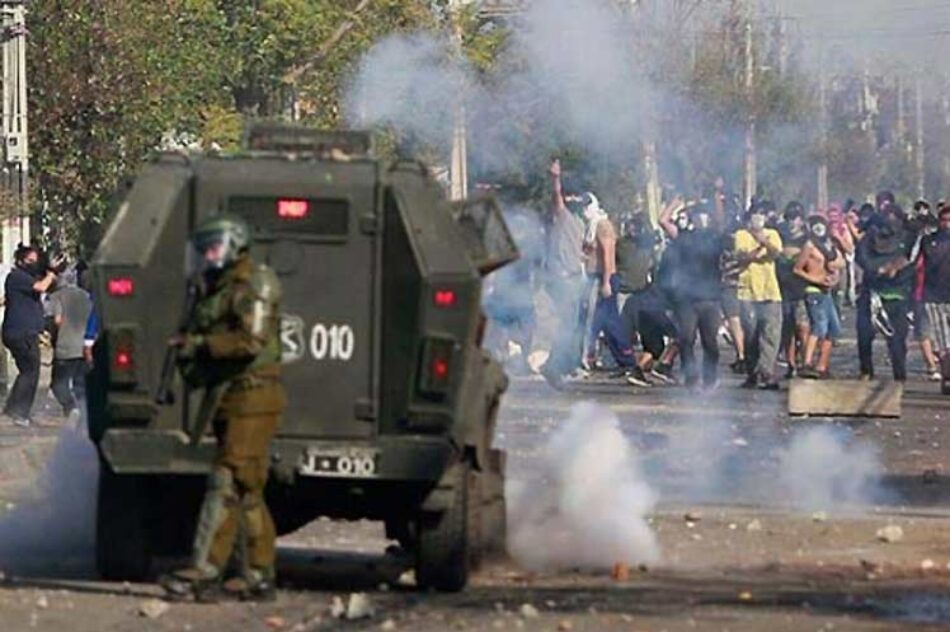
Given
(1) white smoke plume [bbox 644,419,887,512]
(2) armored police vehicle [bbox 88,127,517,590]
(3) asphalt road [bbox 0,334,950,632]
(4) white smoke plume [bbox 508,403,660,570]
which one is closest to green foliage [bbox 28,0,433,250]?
(1) white smoke plume [bbox 644,419,887,512]

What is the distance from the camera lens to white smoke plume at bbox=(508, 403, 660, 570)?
15091mm

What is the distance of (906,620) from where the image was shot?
1256cm

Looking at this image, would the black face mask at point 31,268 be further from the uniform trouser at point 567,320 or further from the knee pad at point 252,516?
the knee pad at point 252,516

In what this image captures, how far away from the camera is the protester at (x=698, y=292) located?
3069 centimetres

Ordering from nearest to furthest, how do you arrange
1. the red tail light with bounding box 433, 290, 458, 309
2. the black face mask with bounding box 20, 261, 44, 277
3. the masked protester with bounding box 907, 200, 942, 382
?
the red tail light with bounding box 433, 290, 458, 309, the black face mask with bounding box 20, 261, 44, 277, the masked protester with bounding box 907, 200, 942, 382

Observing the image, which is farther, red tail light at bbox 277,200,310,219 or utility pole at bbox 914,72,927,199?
utility pole at bbox 914,72,927,199

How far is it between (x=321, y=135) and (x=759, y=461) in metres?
7.79

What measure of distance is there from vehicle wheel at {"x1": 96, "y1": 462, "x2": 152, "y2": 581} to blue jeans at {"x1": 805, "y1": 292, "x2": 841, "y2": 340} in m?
18.0

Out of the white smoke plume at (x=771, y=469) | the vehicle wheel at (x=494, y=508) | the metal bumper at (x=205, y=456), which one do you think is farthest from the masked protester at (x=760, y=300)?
the metal bumper at (x=205, y=456)

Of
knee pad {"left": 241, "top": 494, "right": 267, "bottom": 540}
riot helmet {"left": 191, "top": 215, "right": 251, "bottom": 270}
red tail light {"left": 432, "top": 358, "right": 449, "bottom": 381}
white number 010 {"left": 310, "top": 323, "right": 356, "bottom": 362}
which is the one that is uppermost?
riot helmet {"left": 191, "top": 215, "right": 251, "bottom": 270}

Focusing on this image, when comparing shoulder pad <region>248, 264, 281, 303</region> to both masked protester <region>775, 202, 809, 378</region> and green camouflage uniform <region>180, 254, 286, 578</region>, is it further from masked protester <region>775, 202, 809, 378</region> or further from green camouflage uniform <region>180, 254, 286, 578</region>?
masked protester <region>775, 202, 809, 378</region>

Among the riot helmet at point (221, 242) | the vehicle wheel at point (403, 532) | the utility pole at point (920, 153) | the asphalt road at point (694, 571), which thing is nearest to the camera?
the asphalt road at point (694, 571)

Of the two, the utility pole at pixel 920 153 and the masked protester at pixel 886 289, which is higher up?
the utility pole at pixel 920 153

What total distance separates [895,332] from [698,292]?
2171 millimetres
